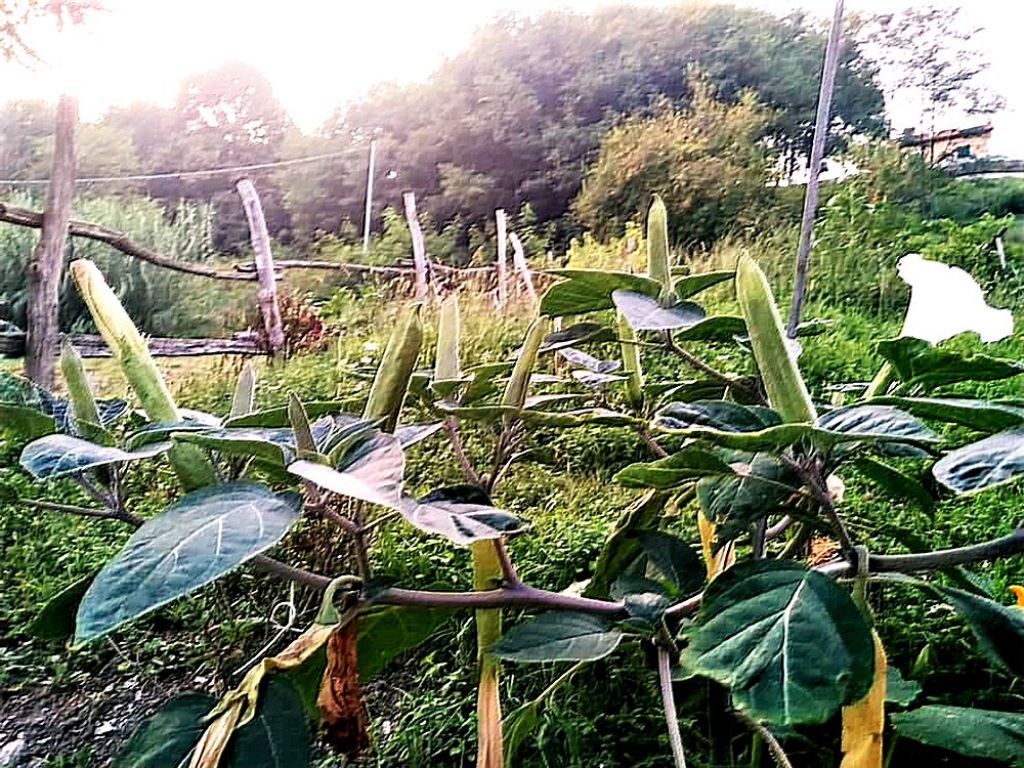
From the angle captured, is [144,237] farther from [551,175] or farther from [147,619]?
[147,619]

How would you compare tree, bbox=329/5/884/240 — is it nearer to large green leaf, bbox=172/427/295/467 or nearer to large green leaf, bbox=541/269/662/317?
large green leaf, bbox=541/269/662/317

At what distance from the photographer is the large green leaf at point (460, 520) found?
0.88 ft

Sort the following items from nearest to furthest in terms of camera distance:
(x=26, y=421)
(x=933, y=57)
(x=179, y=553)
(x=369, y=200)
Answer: (x=179, y=553), (x=26, y=421), (x=933, y=57), (x=369, y=200)

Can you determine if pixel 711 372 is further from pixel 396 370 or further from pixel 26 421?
pixel 26 421

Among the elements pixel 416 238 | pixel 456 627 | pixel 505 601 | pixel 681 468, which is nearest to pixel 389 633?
pixel 505 601

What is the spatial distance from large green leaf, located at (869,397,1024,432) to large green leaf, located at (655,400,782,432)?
43 millimetres

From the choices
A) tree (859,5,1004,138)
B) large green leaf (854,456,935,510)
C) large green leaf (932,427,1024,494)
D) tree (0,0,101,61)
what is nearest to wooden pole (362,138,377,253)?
tree (0,0,101,61)

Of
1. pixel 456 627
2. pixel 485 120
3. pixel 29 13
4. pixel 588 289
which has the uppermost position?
pixel 29 13

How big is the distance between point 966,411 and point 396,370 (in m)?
0.20

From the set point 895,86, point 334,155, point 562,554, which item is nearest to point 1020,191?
point 895,86

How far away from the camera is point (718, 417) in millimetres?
301

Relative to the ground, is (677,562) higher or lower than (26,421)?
lower

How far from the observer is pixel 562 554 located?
92 cm

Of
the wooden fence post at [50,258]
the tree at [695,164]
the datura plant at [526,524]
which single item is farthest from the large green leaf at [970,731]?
the wooden fence post at [50,258]
